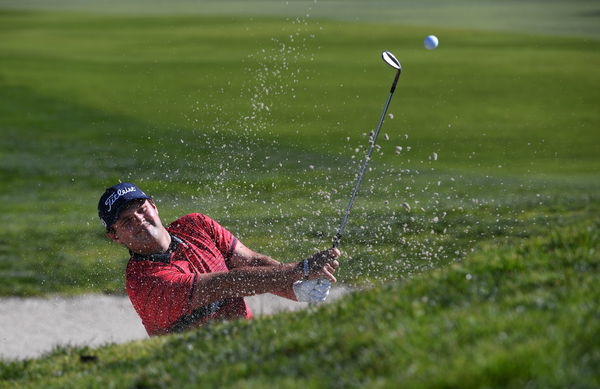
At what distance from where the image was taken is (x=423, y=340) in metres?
4.37

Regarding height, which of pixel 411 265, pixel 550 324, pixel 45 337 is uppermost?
pixel 550 324

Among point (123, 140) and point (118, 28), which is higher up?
point (118, 28)

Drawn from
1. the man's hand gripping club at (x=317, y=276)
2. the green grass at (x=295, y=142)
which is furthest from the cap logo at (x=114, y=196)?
the green grass at (x=295, y=142)

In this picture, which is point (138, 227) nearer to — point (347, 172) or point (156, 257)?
point (156, 257)

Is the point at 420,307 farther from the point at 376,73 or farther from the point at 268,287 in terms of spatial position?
the point at 376,73

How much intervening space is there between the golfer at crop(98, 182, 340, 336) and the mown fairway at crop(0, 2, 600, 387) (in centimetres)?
40

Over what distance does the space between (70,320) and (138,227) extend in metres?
3.11

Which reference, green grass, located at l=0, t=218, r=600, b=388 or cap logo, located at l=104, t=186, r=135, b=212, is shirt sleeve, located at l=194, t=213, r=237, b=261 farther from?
green grass, located at l=0, t=218, r=600, b=388

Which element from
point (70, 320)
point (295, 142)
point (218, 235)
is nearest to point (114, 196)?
point (218, 235)

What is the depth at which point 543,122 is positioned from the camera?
21.1 meters

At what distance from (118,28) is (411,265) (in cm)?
3486

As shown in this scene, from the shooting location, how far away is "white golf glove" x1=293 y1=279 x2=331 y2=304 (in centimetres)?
628

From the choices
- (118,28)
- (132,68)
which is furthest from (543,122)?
(118,28)

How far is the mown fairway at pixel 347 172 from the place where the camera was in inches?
184
